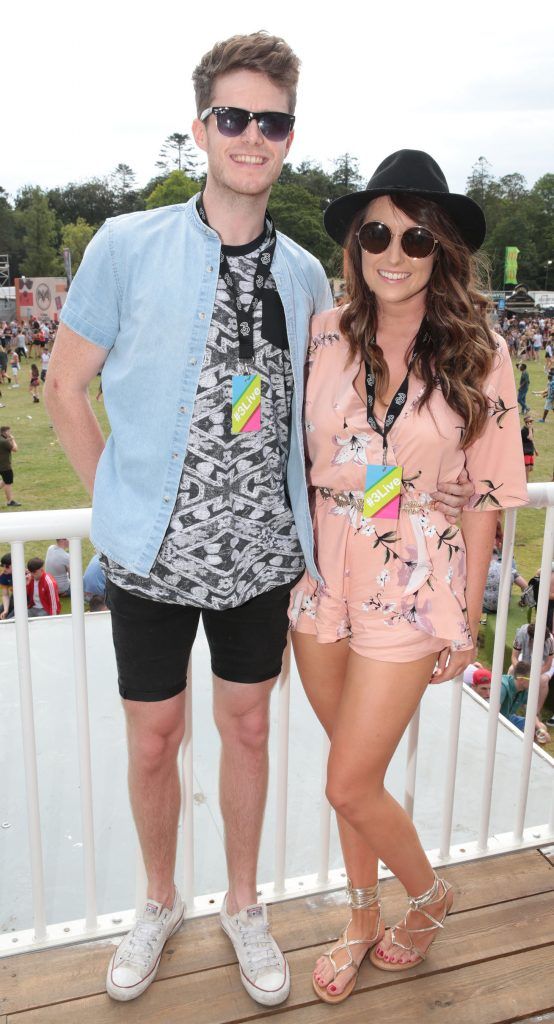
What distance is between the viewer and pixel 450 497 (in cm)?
183

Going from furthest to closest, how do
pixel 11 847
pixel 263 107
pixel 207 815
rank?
pixel 207 815 → pixel 11 847 → pixel 263 107

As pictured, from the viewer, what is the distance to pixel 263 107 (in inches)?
67.5

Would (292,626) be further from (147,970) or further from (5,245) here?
(5,245)

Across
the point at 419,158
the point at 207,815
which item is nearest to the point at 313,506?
the point at 419,158

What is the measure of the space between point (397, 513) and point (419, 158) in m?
0.76

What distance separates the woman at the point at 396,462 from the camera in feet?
5.83

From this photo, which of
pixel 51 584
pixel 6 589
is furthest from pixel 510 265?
pixel 51 584

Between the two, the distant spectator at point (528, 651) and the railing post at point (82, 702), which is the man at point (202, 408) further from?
the distant spectator at point (528, 651)

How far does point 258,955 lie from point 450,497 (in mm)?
1204

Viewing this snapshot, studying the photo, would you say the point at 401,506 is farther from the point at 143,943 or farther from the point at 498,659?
→ the point at 143,943

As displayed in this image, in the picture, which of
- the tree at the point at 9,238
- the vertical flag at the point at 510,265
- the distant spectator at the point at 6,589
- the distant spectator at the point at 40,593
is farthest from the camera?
the tree at the point at 9,238

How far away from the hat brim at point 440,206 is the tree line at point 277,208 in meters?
60.1

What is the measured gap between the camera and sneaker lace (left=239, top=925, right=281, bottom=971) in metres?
2.00

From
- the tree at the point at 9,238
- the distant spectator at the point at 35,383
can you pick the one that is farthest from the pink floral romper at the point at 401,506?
the tree at the point at 9,238
